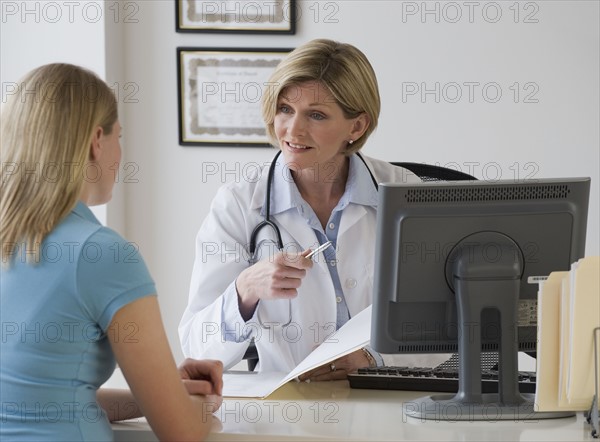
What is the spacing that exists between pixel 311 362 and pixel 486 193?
467mm

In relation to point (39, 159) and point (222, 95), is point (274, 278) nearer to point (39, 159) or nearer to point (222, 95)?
point (39, 159)

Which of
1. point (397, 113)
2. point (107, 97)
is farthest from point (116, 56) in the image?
point (107, 97)

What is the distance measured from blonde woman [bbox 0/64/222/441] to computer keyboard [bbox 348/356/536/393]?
520 mm

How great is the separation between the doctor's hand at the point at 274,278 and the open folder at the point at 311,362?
0.16 meters

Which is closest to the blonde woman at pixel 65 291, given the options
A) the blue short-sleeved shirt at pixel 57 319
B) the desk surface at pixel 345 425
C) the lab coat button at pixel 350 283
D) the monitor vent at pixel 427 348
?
the blue short-sleeved shirt at pixel 57 319

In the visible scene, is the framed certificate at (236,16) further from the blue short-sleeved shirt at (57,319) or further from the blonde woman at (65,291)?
the blue short-sleeved shirt at (57,319)

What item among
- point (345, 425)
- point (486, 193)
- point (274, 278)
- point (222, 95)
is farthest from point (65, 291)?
point (222, 95)

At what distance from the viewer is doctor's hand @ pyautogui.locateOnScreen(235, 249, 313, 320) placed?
197cm

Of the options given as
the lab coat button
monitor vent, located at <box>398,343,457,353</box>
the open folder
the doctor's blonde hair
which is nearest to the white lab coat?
the lab coat button

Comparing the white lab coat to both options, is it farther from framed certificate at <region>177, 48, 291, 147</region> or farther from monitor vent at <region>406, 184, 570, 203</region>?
framed certificate at <region>177, 48, 291, 147</region>

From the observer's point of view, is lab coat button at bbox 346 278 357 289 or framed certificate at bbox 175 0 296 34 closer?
lab coat button at bbox 346 278 357 289

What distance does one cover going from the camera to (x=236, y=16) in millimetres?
3697

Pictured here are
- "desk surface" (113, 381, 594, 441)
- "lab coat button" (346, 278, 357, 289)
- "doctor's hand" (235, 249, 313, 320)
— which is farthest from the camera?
"lab coat button" (346, 278, 357, 289)

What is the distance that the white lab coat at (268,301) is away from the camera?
85.4 inches
